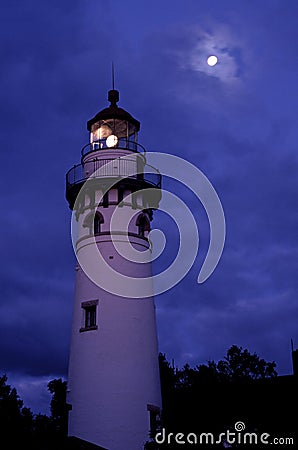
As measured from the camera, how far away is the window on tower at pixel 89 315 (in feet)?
102

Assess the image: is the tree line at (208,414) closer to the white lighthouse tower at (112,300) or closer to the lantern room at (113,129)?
the white lighthouse tower at (112,300)

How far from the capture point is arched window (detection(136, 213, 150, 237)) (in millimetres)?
32688

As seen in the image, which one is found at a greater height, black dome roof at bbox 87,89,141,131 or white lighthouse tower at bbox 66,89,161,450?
black dome roof at bbox 87,89,141,131

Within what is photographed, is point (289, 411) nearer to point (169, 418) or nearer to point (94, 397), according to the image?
point (169, 418)

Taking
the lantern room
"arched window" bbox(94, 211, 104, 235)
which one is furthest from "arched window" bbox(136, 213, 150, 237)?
the lantern room

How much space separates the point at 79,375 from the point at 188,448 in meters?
6.43

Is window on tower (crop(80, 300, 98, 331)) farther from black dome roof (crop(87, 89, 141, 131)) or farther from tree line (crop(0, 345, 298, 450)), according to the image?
black dome roof (crop(87, 89, 141, 131))

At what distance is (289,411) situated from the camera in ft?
89.2

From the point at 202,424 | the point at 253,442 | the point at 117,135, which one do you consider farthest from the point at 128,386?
the point at 117,135

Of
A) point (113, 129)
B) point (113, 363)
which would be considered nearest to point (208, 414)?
point (113, 363)

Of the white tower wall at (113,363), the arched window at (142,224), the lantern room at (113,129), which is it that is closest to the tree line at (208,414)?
the white tower wall at (113,363)

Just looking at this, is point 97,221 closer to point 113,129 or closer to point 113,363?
point 113,129

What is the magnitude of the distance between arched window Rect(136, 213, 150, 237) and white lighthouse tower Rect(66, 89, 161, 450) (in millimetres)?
44

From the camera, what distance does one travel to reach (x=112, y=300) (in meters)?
31.0
